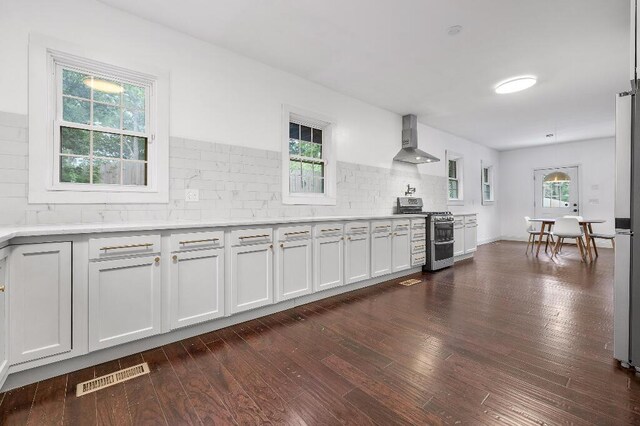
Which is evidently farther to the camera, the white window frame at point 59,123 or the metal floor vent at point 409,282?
the metal floor vent at point 409,282

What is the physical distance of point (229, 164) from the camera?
3225 millimetres

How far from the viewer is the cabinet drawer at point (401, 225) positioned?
4.33 m

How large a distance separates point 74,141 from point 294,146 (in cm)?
238

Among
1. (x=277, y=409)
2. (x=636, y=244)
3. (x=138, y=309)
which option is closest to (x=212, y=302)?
(x=138, y=309)

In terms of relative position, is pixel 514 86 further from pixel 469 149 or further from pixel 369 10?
pixel 469 149

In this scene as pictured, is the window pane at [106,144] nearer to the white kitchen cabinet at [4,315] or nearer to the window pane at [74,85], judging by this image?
the window pane at [74,85]

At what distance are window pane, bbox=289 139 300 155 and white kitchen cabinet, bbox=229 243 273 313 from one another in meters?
1.59

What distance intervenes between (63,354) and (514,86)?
18.8 feet

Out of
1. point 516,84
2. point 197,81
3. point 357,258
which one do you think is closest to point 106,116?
point 197,81

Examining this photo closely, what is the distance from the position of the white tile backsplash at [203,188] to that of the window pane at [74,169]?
0.22 metres

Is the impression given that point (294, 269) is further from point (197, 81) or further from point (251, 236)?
point (197, 81)

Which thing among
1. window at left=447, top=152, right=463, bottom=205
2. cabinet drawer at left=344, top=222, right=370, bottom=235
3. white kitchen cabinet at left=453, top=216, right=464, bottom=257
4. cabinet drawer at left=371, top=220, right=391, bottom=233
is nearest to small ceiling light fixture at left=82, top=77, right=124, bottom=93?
cabinet drawer at left=344, top=222, right=370, bottom=235

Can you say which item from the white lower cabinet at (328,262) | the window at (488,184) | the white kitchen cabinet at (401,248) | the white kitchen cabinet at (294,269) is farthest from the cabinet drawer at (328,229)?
the window at (488,184)

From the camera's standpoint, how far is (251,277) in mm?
2768
